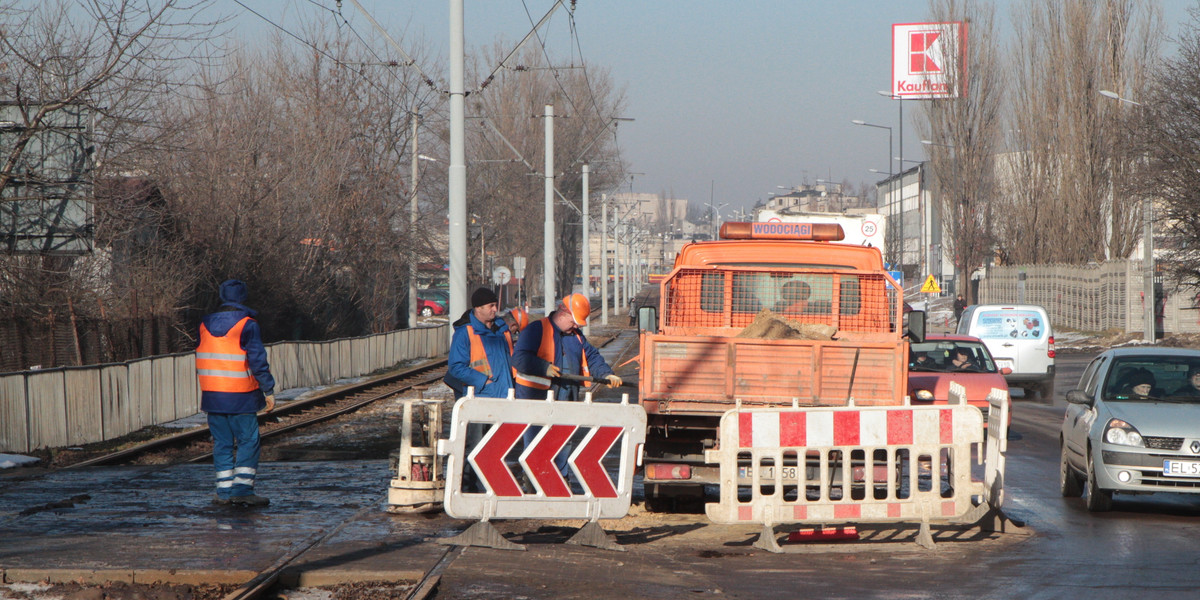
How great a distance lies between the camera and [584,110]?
7556 centimetres

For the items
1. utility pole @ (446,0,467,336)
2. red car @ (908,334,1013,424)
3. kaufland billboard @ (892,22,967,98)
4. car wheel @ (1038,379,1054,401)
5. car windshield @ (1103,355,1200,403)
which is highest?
kaufland billboard @ (892,22,967,98)

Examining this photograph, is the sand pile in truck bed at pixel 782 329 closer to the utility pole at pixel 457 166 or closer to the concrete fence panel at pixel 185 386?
the utility pole at pixel 457 166

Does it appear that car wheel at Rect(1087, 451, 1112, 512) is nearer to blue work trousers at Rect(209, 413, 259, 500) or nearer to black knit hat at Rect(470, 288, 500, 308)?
black knit hat at Rect(470, 288, 500, 308)

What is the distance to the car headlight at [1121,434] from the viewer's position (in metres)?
10.2

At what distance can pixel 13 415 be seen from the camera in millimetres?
14398

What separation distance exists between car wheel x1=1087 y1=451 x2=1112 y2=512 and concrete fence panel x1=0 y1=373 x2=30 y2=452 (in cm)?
1170

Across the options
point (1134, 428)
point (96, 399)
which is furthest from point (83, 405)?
point (1134, 428)

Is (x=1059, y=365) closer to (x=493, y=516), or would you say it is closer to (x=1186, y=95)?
(x=1186, y=95)

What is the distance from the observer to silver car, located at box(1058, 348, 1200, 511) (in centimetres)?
1006

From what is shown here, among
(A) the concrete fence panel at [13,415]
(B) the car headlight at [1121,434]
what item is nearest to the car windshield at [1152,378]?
(B) the car headlight at [1121,434]

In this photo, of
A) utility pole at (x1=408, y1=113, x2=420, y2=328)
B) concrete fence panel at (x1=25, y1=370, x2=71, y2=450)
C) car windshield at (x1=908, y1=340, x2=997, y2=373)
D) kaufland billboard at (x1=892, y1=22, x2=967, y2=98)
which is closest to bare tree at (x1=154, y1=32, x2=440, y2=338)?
utility pole at (x1=408, y1=113, x2=420, y2=328)

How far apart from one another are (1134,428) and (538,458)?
528 cm

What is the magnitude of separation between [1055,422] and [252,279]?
20.0 m

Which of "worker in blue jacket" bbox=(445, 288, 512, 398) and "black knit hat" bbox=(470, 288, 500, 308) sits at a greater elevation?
"black knit hat" bbox=(470, 288, 500, 308)
